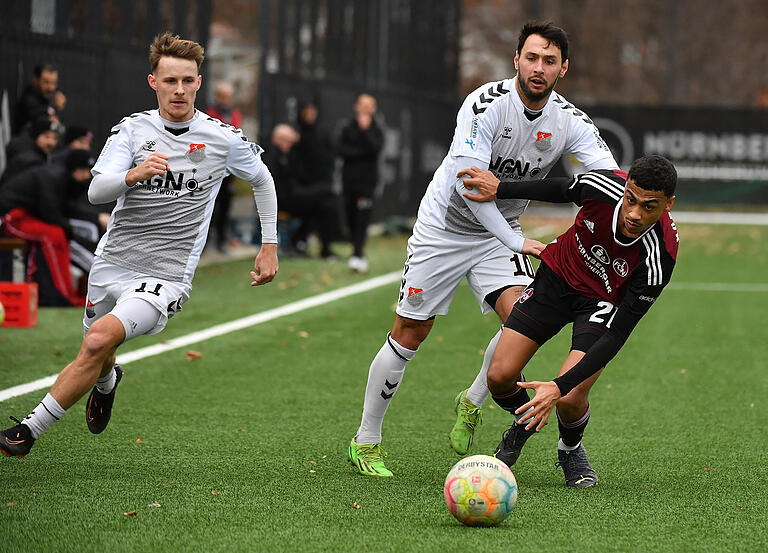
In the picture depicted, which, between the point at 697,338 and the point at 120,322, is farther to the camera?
the point at 697,338

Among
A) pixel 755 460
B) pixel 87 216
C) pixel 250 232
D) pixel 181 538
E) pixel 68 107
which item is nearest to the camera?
pixel 181 538

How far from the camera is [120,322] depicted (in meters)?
5.89

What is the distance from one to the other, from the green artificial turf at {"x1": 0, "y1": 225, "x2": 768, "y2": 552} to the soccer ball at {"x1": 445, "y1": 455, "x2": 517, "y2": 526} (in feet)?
0.26

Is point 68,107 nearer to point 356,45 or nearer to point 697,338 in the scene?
point 697,338

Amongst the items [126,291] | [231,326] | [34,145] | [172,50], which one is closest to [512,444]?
[126,291]

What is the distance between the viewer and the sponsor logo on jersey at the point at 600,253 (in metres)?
5.71

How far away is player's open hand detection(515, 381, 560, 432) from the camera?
5020 millimetres

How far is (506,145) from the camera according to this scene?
20.2 feet

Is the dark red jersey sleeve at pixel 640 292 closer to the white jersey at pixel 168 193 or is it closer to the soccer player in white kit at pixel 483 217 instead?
the soccer player in white kit at pixel 483 217

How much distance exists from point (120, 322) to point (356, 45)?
1903 centimetres

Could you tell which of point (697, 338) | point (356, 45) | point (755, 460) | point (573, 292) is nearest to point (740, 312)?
point (697, 338)

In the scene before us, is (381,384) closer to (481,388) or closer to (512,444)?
(481,388)

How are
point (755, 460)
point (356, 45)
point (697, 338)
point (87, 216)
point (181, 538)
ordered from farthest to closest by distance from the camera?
point (356, 45)
point (87, 216)
point (697, 338)
point (755, 460)
point (181, 538)

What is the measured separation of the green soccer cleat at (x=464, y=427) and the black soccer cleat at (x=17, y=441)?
84.2 inches
